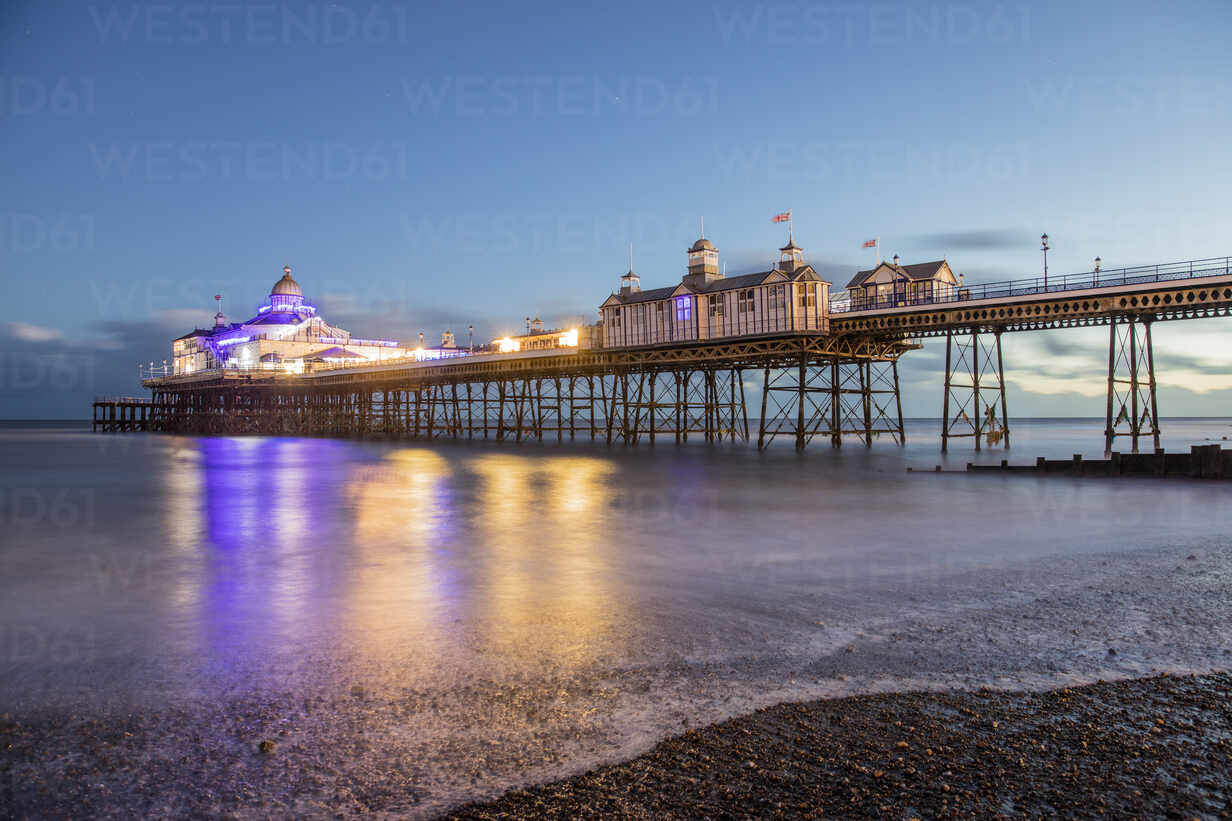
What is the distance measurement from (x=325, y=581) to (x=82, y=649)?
3569mm

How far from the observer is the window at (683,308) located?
4894 cm

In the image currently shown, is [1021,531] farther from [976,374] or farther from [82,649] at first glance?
[976,374]

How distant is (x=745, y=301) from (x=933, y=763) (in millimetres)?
42073

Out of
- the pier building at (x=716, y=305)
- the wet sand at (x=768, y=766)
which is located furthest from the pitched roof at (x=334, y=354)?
the wet sand at (x=768, y=766)

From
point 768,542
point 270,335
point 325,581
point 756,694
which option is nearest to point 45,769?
point 756,694

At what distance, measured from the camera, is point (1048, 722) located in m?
→ 5.68

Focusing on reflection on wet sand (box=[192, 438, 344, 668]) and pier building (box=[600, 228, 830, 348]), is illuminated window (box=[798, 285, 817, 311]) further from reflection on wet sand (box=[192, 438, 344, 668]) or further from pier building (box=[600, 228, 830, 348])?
reflection on wet sand (box=[192, 438, 344, 668])

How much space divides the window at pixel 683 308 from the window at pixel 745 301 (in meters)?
3.85

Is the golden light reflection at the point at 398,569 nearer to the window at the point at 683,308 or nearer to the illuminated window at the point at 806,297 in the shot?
the illuminated window at the point at 806,297

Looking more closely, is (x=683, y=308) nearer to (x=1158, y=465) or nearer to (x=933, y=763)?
(x=1158, y=465)

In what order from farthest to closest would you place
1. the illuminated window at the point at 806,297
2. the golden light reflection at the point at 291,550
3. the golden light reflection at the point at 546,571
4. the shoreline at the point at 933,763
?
the illuminated window at the point at 806,297 < the golden light reflection at the point at 291,550 < the golden light reflection at the point at 546,571 < the shoreline at the point at 933,763

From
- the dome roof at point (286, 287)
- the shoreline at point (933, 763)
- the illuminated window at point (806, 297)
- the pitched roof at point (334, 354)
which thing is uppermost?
the dome roof at point (286, 287)

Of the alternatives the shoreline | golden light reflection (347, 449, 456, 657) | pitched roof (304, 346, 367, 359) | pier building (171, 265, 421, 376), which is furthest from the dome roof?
the shoreline

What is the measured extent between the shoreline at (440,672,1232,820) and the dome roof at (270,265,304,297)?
127978mm
